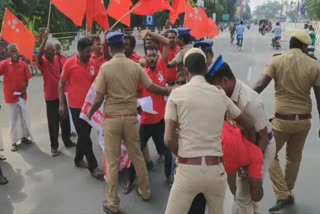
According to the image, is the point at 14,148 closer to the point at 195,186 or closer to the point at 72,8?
the point at 72,8

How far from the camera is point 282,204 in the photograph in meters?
4.46

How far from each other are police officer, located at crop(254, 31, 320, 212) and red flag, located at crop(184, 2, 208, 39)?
16.8 ft

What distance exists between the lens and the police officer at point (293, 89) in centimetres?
401

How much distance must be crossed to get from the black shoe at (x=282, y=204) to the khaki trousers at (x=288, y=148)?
0.15ft

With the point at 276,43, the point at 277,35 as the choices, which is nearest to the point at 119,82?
the point at 277,35

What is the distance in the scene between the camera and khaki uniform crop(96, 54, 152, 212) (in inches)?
161

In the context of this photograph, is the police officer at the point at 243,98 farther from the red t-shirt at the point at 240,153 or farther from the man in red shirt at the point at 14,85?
the man in red shirt at the point at 14,85

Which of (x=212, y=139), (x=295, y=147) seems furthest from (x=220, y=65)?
(x=295, y=147)

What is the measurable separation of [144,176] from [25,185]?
1.69m

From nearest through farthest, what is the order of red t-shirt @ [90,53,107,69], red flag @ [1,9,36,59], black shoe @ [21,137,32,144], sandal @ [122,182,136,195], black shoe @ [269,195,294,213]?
black shoe @ [269,195,294,213] < sandal @ [122,182,136,195] < red t-shirt @ [90,53,107,69] < red flag @ [1,9,36,59] < black shoe @ [21,137,32,144]

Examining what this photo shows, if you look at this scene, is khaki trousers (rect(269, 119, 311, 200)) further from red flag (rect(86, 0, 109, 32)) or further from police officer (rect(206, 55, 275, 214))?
red flag (rect(86, 0, 109, 32))

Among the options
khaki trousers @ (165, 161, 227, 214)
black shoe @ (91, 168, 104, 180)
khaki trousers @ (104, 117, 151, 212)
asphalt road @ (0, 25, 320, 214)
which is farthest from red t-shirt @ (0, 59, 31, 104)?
khaki trousers @ (165, 161, 227, 214)

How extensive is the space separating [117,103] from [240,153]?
5.15ft

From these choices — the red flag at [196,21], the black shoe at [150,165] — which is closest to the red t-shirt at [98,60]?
the black shoe at [150,165]
